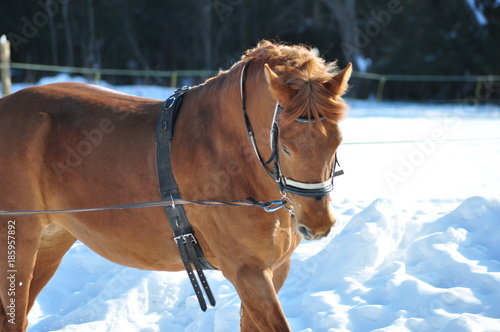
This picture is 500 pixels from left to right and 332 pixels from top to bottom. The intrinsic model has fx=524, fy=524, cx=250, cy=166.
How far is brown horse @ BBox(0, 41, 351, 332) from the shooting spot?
240 cm

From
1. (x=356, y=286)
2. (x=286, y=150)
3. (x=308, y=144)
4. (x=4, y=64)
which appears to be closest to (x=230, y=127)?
(x=286, y=150)

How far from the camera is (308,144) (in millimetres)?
2324

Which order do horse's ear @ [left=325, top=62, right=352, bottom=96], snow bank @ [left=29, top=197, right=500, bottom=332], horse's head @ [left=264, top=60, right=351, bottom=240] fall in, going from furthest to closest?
snow bank @ [left=29, top=197, right=500, bottom=332] < horse's ear @ [left=325, top=62, right=352, bottom=96] < horse's head @ [left=264, top=60, right=351, bottom=240]

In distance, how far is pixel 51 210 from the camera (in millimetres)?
3080

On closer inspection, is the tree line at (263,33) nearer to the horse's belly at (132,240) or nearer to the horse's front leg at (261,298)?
the horse's belly at (132,240)

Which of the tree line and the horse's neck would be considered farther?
the tree line

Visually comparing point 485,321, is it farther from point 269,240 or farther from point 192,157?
point 192,157

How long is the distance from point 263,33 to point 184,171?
956 inches

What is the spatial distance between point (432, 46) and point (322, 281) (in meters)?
19.9

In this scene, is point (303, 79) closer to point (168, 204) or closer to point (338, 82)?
point (338, 82)

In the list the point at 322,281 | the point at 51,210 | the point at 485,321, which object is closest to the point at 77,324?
the point at 51,210

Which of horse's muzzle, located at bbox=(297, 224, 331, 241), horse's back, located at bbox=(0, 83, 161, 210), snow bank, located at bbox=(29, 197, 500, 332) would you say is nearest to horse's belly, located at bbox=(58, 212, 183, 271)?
horse's back, located at bbox=(0, 83, 161, 210)

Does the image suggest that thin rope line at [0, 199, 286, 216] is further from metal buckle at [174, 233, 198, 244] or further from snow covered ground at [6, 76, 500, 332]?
snow covered ground at [6, 76, 500, 332]

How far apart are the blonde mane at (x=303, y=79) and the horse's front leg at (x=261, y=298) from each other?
81 centimetres
